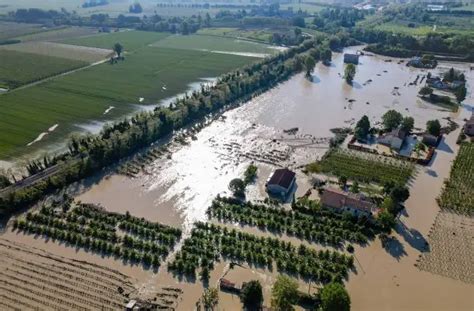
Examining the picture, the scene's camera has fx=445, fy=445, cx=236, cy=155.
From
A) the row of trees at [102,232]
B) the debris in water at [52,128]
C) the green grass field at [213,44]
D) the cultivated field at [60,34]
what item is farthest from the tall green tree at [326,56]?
the row of trees at [102,232]

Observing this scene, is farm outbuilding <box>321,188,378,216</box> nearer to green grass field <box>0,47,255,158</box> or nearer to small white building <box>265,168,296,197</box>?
small white building <box>265,168,296,197</box>

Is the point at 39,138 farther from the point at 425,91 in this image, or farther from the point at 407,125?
the point at 425,91

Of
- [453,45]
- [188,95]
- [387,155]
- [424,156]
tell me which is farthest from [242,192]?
[453,45]

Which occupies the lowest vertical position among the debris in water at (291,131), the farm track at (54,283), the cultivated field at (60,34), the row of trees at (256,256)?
the farm track at (54,283)

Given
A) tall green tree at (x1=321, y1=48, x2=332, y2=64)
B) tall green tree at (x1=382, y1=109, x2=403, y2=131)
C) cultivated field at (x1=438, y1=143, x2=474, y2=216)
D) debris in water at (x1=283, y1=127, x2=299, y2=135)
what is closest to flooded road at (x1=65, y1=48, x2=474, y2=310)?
debris in water at (x1=283, y1=127, x2=299, y2=135)

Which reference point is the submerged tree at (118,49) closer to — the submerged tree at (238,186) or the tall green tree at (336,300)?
the submerged tree at (238,186)
